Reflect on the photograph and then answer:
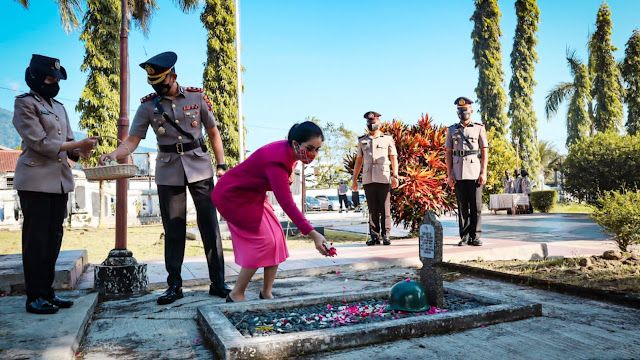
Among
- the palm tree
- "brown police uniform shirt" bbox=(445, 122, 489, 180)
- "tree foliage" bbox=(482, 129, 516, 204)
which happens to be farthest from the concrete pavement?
the palm tree

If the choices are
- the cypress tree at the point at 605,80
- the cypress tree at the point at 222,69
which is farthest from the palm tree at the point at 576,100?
the cypress tree at the point at 222,69

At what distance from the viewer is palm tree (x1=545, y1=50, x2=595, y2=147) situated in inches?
1583

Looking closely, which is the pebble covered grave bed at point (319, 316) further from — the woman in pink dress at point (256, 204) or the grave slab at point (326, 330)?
the woman in pink dress at point (256, 204)

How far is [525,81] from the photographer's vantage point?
3378 cm

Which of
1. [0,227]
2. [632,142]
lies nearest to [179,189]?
[0,227]

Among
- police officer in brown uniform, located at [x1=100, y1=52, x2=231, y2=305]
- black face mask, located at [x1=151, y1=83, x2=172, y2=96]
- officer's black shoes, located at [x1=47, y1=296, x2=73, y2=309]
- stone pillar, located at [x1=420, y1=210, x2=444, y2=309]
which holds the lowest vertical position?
officer's black shoes, located at [x1=47, y1=296, x2=73, y2=309]

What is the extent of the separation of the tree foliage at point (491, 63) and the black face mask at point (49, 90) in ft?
107

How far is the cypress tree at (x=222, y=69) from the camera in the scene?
23781mm

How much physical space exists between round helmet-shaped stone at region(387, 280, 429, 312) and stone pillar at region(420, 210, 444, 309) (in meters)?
0.09

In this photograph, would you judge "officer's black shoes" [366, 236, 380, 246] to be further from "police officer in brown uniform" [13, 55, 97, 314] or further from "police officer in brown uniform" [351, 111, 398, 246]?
"police officer in brown uniform" [13, 55, 97, 314]

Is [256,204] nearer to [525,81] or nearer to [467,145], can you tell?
[467,145]

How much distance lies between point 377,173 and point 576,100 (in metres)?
40.9

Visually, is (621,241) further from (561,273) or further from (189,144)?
(189,144)

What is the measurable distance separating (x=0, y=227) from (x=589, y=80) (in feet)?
140
